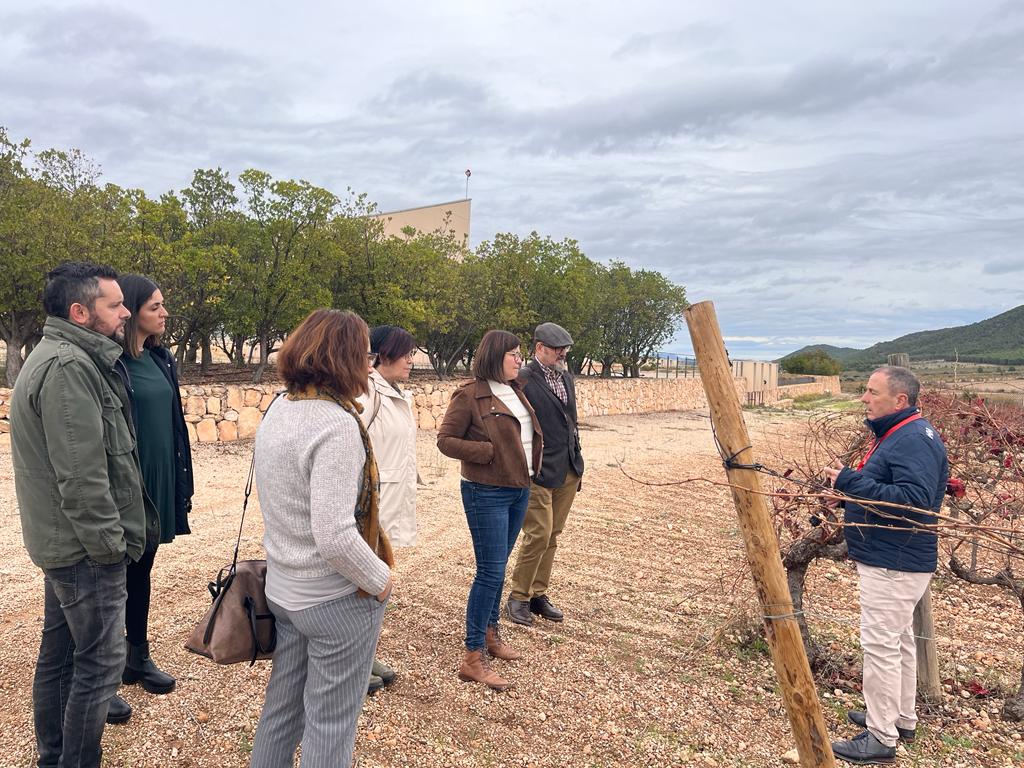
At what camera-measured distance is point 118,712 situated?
288cm

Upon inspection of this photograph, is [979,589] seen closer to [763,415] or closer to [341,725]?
[341,725]

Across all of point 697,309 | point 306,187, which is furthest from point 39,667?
point 306,187

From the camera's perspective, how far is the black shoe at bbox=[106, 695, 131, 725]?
9.43 feet

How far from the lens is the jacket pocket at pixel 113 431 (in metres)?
2.35

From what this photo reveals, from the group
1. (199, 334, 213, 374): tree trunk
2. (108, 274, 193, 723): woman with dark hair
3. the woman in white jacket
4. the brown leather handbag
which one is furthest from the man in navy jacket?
(199, 334, 213, 374): tree trunk

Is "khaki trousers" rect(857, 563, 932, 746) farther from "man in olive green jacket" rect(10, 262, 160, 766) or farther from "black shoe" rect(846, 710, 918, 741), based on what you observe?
"man in olive green jacket" rect(10, 262, 160, 766)

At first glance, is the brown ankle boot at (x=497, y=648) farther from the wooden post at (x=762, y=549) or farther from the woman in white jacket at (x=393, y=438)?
the wooden post at (x=762, y=549)

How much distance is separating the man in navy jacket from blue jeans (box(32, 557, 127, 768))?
292 cm

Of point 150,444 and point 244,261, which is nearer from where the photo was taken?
point 150,444

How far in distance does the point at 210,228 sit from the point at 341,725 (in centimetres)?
1523

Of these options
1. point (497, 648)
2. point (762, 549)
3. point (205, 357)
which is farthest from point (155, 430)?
point (205, 357)

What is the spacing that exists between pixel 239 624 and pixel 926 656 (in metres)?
3.36

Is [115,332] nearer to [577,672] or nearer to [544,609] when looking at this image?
[577,672]

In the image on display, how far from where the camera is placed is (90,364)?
90.4 inches
